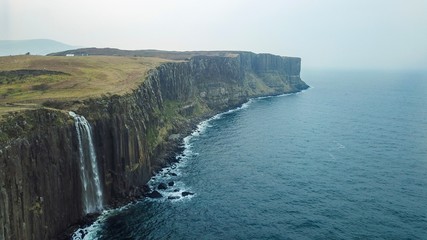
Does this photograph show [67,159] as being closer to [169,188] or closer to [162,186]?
[162,186]

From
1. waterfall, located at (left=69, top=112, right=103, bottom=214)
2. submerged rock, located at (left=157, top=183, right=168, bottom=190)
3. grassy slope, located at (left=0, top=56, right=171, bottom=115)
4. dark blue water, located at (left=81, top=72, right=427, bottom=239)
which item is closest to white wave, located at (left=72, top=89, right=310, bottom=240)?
dark blue water, located at (left=81, top=72, right=427, bottom=239)

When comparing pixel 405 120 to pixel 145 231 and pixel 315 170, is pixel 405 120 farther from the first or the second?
pixel 145 231

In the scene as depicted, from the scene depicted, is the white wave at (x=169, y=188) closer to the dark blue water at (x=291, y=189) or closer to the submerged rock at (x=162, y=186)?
the dark blue water at (x=291, y=189)

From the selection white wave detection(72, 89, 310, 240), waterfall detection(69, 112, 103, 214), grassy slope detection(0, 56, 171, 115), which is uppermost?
grassy slope detection(0, 56, 171, 115)

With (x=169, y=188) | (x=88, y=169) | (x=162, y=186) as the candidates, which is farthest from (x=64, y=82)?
(x=169, y=188)

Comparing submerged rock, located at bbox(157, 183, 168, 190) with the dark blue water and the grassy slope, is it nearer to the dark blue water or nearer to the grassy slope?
the dark blue water

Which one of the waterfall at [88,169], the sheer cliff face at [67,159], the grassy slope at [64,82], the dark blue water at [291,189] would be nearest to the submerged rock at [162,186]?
the dark blue water at [291,189]

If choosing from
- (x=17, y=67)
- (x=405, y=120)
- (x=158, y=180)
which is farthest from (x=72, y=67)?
A: (x=405, y=120)
